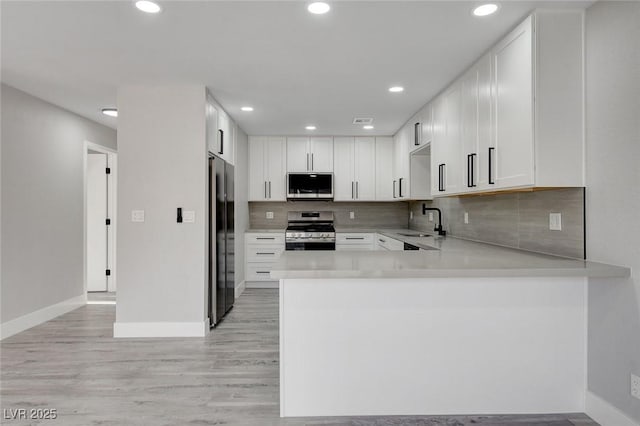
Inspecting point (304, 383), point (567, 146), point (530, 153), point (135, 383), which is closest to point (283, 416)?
point (304, 383)

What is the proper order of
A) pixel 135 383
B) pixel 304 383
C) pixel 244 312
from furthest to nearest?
pixel 244 312
pixel 135 383
pixel 304 383

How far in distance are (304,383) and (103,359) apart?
74.6 inches

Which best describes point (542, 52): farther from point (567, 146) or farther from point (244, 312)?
point (244, 312)

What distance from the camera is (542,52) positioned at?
2.07 metres

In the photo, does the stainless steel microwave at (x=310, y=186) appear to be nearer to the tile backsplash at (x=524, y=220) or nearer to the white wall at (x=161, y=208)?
the tile backsplash at (x=524, y=220)

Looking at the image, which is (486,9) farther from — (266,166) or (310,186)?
(266,166)

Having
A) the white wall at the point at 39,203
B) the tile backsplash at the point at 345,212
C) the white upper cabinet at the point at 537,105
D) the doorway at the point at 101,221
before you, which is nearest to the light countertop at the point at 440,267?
the white upper cabinet at the point at 537,105

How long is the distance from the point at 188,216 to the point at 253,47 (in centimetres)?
168

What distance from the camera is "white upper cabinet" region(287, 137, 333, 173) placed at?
572cm

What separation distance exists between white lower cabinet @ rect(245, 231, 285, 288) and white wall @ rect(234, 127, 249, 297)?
0.36 ft

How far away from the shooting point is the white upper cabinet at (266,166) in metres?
5.71

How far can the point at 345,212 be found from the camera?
6.12 m

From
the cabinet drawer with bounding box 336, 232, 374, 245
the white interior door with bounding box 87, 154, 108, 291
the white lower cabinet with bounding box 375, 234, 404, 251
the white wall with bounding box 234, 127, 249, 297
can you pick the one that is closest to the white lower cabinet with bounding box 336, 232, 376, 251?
the cabinet drawer with bounding box 336, 232, 374, 245

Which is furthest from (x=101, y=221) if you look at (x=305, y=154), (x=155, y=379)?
(x=155, y=379)
